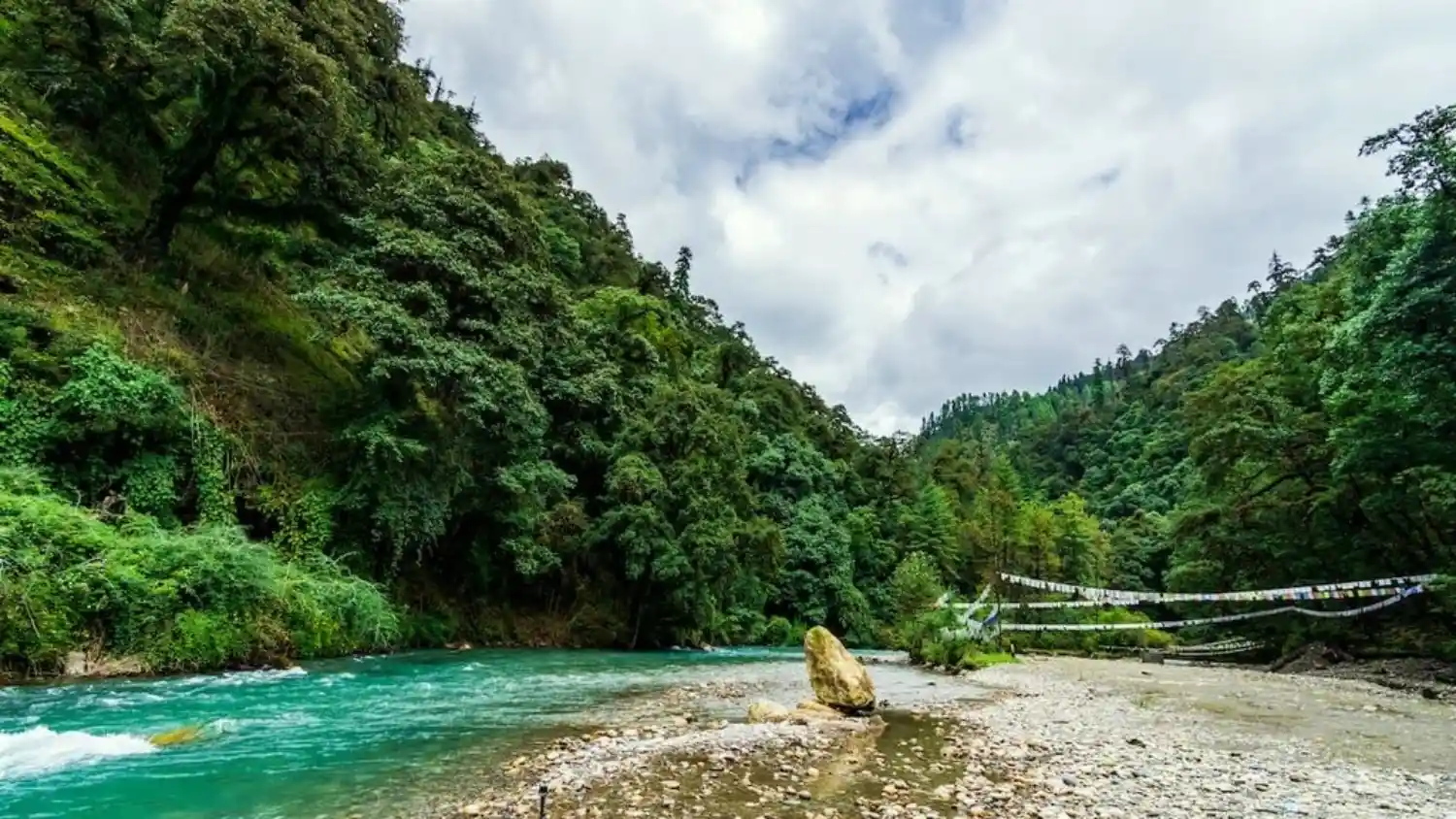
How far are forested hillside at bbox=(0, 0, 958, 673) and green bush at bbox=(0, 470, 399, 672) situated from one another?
0.06 metres

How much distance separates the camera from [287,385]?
25.5 metres

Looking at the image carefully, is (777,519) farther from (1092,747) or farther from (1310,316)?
(1092,747)

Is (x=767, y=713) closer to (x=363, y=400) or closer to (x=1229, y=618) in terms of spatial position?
(x=363, y=400)

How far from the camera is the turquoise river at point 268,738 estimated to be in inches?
287

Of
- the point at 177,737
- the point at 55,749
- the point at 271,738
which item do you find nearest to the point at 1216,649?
the point at 271,738

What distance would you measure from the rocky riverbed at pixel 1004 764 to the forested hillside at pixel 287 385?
1059cm

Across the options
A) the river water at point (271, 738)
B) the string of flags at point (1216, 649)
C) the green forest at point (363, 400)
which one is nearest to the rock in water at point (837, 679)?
the river water at point (271, 738)

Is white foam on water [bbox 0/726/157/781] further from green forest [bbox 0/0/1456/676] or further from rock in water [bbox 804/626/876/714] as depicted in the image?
rock in water [bbox 804/626/876/714]

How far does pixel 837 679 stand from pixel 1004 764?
4818 millimetres

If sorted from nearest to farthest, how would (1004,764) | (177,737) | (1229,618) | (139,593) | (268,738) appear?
(177,737), (1004,764), (268,738), (139,593), (1229,618)

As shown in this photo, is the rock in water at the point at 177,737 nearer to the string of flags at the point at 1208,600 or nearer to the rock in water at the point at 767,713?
the rock in water at the point at 767,713

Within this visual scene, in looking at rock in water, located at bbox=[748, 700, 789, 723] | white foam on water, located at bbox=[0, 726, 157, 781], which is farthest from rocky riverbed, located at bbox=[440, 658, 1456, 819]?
white foam on water, located at bbox=[0, 726, 157, 781]

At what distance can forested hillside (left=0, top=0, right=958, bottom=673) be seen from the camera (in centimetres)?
1659

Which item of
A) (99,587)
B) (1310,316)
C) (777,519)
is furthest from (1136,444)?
(99,587)
